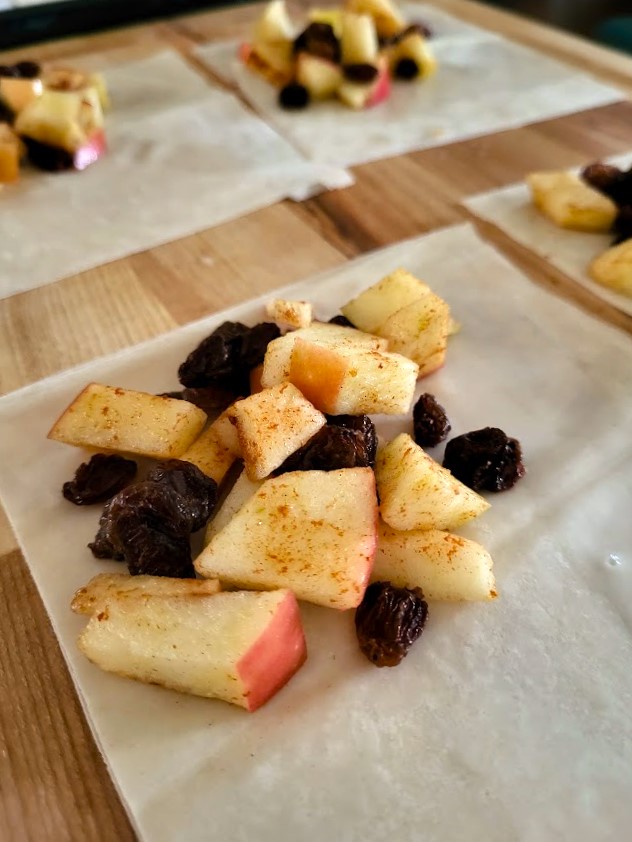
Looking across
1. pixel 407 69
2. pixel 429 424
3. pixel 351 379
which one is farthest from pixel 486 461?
pixel 407 69

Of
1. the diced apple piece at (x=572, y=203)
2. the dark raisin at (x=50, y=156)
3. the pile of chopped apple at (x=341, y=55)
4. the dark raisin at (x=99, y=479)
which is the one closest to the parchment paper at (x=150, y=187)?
the dark raisin at (x=50, y=156)

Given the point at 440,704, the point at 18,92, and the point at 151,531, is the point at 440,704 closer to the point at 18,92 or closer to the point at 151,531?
the point at 151,531

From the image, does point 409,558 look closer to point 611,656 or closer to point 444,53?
point 611,656

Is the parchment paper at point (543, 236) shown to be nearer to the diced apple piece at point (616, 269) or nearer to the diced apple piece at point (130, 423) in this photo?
the diced apple piece at point (616, 269)

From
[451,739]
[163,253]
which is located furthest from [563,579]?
[163,253]

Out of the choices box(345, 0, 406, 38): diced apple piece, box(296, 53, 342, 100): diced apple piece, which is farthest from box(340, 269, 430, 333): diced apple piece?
box(345, 0, 406, 38): diced apple piece

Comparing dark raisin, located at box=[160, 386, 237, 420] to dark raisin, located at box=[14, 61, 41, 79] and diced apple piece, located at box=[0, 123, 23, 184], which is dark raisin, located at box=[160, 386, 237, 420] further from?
dark raisin, located at box=[14, 61, 41, 79]
